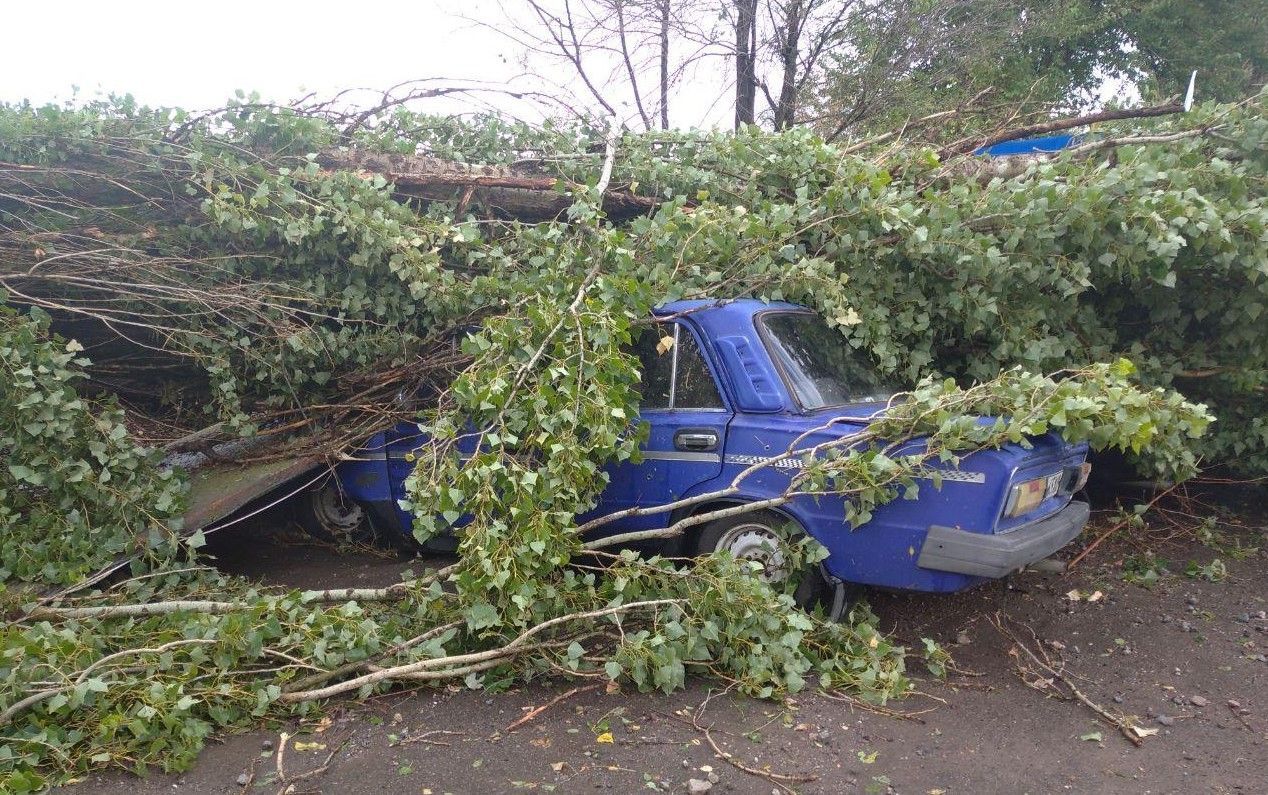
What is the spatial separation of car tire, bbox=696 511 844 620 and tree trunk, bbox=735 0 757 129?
8871 mm

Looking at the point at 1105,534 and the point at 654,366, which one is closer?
the point at 654,366

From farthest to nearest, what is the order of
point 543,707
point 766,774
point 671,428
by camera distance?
point 671,428, point 543,707, point 766,774

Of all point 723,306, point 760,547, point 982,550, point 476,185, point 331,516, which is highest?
point 476,185

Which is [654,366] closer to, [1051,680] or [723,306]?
[723,306]

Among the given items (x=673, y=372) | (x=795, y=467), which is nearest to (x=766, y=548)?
(x=795, y=467)

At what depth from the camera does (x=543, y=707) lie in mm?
3727

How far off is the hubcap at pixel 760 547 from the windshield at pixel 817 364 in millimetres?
645

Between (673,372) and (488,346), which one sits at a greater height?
(488,346)

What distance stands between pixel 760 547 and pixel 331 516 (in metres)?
3.28

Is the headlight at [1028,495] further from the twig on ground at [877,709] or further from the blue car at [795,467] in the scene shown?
the twig on ground at [877,709]

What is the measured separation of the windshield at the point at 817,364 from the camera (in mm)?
4574

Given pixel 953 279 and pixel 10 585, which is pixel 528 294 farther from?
pixel 10 585

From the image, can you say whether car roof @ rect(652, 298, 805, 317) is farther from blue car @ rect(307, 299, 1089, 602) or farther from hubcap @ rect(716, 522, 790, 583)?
hubcap @ rect(716, 522, 790, 583)

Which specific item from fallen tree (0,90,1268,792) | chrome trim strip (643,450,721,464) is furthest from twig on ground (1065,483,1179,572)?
chrome trim strip (643,450,721,464)
